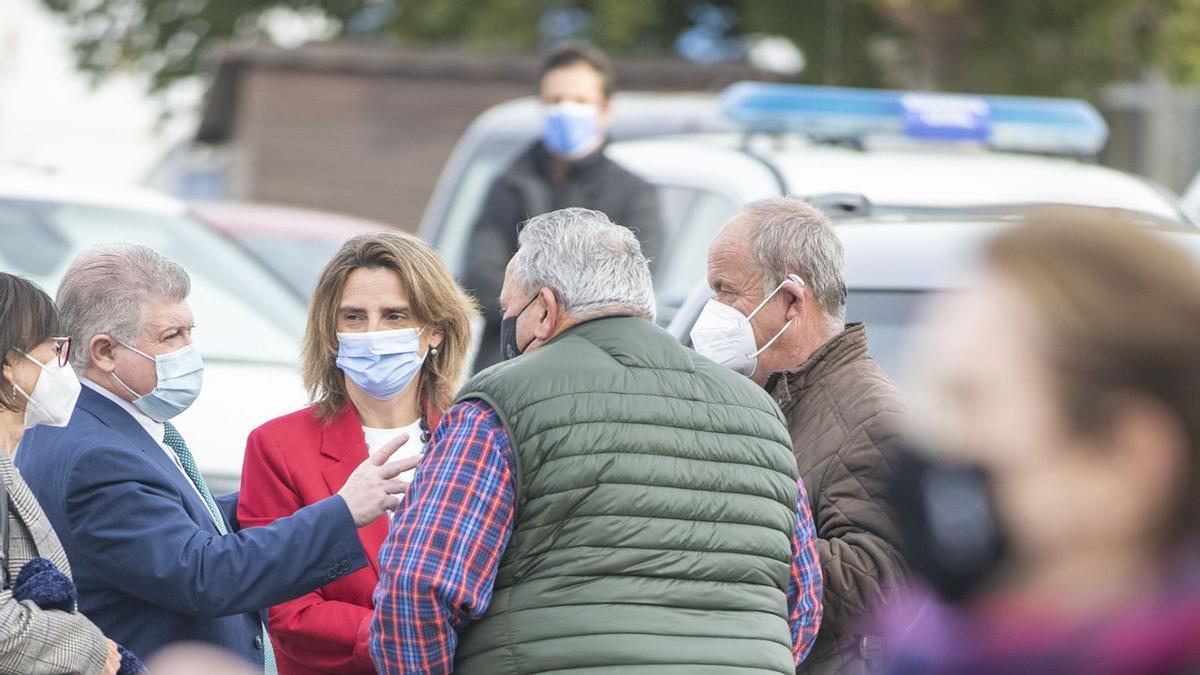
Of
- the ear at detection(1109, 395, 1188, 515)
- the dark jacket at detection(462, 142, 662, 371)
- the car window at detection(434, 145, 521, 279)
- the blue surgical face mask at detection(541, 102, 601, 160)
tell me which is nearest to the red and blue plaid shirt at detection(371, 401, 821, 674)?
the ear at detection(1109, 395, 1188, 515)

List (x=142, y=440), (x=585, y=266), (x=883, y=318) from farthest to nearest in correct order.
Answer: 1. (x=883, y=318)
2. (x=142, y=440)
3. (x=585, y=266)

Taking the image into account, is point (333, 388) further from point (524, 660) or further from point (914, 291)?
point (914, 291)

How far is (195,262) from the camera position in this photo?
700 centimetres

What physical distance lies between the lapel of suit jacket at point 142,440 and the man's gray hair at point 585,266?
81 centimetres

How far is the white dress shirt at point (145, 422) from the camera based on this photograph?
11.8 ft

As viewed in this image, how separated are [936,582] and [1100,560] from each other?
16 cm

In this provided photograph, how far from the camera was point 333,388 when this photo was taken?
13.2ft

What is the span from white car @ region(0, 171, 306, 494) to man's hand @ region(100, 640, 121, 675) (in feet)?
8.69

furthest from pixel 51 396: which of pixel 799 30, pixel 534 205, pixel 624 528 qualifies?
pixel 799 30

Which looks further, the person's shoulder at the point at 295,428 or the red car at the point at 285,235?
the red car at the point at 285,235

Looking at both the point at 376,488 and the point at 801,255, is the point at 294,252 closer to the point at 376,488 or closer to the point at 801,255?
the point at 801,255

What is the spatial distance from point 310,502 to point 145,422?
0.38 metres

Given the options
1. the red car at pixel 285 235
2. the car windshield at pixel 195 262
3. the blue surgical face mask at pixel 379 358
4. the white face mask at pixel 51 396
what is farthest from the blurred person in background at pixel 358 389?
the red car at pixel 285 235

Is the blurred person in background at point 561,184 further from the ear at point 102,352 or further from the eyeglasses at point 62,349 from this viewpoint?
the eyeglasses at point 62,349
